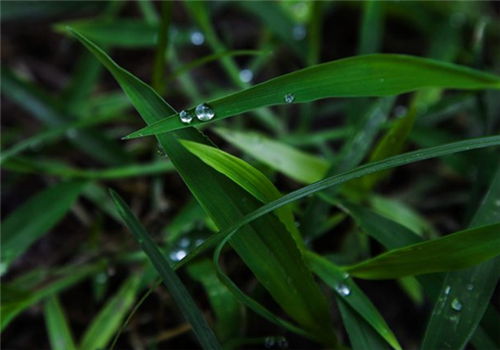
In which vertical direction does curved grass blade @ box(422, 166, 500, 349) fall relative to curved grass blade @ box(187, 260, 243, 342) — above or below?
below

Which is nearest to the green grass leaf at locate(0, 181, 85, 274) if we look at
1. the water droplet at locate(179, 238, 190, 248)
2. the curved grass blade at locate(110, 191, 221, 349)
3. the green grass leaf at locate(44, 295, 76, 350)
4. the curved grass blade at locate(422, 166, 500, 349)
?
the green grass leaf at locate(44, 295, 76, 350)

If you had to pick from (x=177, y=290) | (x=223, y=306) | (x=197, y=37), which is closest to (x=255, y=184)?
(x=177, y=290)

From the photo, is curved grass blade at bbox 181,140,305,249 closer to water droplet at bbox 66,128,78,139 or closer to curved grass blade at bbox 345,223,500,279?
curved grass blade at bbox 345,223,500,279

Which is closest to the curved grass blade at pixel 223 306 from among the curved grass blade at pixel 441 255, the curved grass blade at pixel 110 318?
the curved grass blade at pixel 110 318

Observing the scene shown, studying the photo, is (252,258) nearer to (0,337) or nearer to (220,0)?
(0,337)

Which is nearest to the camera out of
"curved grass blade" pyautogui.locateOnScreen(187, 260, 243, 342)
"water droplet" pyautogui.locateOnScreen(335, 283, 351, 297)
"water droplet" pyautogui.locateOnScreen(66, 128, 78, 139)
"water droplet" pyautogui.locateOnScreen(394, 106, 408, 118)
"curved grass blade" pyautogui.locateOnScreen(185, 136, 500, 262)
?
"curved grass blade" pyautogui.locateOnScreen(185, 136, 500, 262)

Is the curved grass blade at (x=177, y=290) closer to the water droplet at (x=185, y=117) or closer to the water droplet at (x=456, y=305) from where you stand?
the water droplet at (x=185, y=117)
